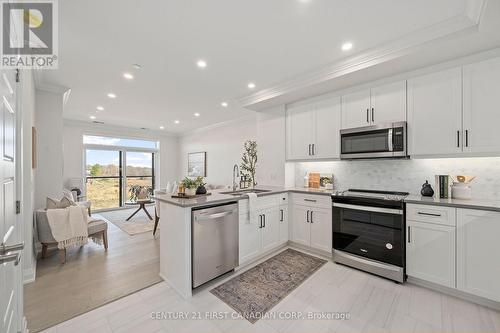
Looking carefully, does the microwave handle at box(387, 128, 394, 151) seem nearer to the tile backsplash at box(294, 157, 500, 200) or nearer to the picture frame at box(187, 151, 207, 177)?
the tile backsplash at box(294, 157, 500, 200)

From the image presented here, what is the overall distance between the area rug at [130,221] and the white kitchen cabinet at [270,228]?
2735 mm

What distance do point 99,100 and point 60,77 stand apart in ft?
3.65

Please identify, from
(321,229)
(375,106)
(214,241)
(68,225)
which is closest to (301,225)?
(321,229)

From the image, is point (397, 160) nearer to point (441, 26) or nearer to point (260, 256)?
point (441, 26)

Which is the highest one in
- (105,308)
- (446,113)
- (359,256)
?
(446,113)

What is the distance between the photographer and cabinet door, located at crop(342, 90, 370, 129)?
118 inches

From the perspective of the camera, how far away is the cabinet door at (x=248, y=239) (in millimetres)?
2809

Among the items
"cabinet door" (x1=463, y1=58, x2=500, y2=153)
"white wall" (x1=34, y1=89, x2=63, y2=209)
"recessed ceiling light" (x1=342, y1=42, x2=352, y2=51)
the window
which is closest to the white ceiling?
"recessed ceiling light" (x1=342, y1=42, x2=352, y2=51)

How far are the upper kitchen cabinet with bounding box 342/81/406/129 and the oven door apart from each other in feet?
4.02

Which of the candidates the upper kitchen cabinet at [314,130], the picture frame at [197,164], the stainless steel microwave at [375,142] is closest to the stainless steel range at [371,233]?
the stainless steel microwave at [375,142]

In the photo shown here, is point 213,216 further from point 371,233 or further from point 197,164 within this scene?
point 197,164

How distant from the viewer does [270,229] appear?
324 centimetres

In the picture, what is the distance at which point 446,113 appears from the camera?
2457 mm

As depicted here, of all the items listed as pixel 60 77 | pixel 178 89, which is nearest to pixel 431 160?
pixel 178 89
